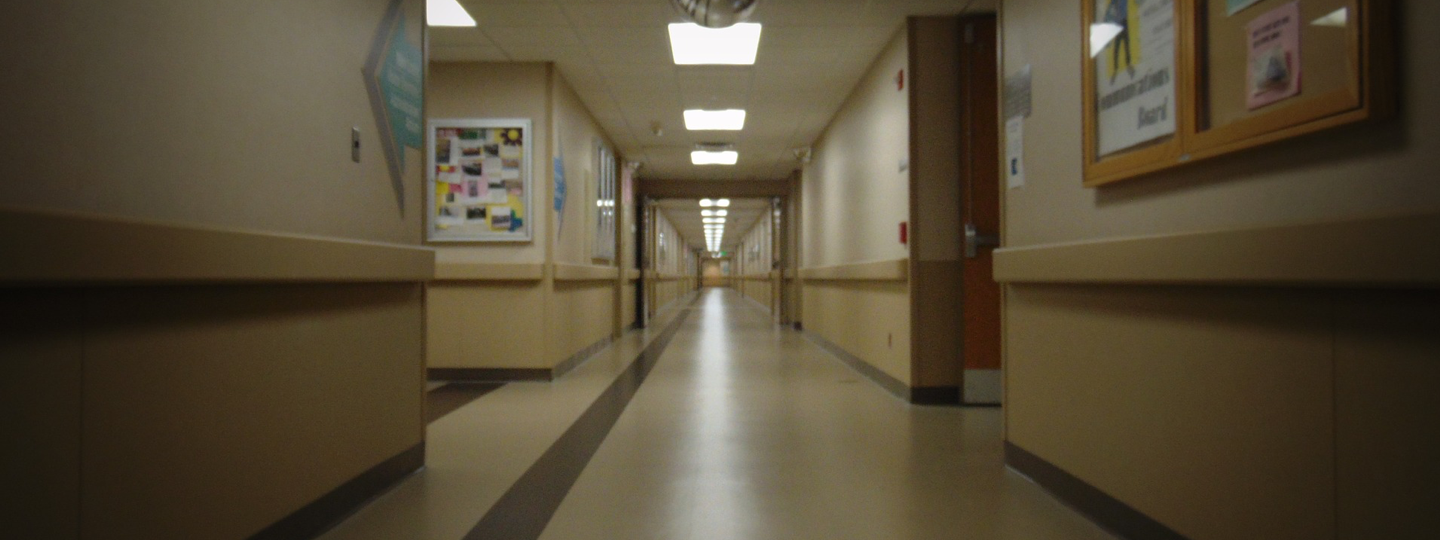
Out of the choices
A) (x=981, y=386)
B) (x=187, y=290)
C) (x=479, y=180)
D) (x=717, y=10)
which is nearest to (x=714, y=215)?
(x=479, y=180)

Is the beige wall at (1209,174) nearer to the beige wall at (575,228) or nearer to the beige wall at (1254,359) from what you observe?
the beige wall at (1254,359)

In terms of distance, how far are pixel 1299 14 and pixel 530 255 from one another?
4992mm

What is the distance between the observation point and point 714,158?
1035 centimetres

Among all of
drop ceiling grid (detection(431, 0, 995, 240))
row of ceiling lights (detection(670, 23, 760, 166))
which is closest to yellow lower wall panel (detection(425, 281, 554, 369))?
drop ceiling grid (detection(431, 0, 995, 240))

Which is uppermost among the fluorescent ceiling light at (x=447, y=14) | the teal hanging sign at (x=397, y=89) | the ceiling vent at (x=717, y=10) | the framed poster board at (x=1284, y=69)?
the fluorescent ceiling light at (x=447, y=14)

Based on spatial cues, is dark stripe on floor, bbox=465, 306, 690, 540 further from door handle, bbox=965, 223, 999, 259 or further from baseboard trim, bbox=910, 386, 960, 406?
door handle, bbox=965, 223, 999, 259

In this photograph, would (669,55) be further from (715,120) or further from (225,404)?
(225,404)

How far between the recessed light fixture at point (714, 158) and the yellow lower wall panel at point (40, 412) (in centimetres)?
841

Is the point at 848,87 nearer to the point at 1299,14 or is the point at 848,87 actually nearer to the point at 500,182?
the point at 500,182

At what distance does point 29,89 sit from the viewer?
1.36 m

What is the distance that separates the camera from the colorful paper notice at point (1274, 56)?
1.60 m

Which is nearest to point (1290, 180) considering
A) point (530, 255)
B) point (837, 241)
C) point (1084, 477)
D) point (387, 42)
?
point (1084, 477)

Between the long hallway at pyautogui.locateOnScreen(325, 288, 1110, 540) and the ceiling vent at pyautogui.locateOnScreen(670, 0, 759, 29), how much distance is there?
2175 millimetres

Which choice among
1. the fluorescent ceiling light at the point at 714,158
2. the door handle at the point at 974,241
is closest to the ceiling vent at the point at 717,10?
the door handle at the point at 974,241
